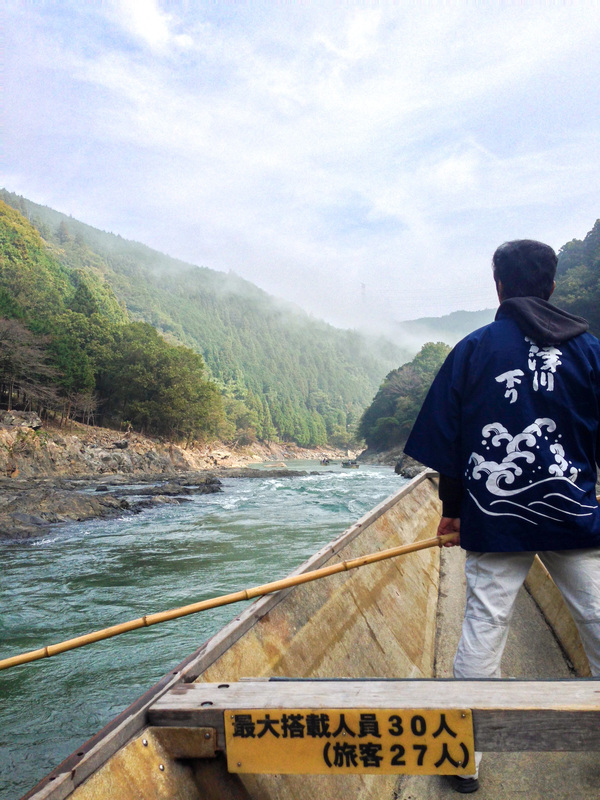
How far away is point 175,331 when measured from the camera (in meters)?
126

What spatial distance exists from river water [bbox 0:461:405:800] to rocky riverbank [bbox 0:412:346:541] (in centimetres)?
125

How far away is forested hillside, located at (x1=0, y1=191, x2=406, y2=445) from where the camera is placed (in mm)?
40438

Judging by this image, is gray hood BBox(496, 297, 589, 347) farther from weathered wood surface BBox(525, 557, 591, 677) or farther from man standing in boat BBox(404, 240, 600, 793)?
weathered wood surface BBox(525, 557, 591, 677)

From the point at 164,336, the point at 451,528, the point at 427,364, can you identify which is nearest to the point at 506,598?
the point at 451,528

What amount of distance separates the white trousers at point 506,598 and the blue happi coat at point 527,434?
8 cm

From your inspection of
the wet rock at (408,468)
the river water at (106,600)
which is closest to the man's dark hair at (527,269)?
the river water at (106,600)

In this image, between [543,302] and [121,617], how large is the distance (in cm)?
508

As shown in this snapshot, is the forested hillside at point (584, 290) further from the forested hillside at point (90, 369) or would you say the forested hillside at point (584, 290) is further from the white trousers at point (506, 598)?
the white trousers at point (506, 598)

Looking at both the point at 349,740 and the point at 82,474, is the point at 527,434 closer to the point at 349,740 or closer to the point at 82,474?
the point at 349,740

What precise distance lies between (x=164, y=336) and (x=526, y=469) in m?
109

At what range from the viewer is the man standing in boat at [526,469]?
70.1 inches

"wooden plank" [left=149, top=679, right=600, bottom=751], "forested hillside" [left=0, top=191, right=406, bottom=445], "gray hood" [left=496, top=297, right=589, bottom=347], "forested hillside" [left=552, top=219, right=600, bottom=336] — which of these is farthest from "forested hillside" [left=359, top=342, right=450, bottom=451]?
"wooden plank" [left=149, top=679, right=600, bottom=751]

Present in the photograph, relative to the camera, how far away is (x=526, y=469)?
1.79 meters

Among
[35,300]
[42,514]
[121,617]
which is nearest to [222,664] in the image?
[121,617]
